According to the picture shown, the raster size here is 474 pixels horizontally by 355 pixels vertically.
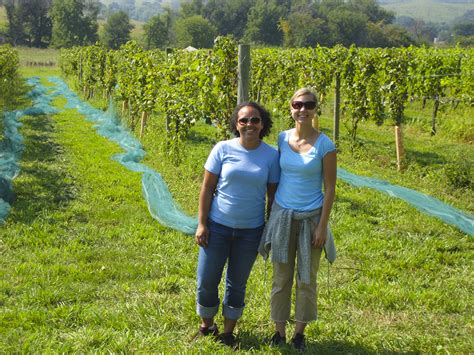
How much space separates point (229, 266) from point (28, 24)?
80.9m

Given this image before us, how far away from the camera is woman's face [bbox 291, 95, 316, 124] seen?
3342 millimetres

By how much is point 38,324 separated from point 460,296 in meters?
3.65

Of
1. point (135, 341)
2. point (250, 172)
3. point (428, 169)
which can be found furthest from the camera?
point (428, 169)

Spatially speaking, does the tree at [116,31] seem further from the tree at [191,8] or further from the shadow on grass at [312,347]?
the shadow on grass at [312,347]

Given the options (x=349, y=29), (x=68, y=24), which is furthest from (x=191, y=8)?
(x=68, y=24)

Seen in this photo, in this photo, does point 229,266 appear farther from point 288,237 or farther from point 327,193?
point 327,193

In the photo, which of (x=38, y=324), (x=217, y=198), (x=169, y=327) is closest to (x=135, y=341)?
(x=169, y=327)

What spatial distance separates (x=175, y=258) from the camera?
5449 millimetres

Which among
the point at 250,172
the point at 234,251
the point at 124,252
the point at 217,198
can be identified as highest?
the point at 250,172

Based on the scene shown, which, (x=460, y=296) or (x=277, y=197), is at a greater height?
(x=277, y=197)

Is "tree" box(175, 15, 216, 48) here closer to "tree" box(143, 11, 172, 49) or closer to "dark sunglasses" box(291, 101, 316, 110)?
"tree" box(143, 11, 172, 49)

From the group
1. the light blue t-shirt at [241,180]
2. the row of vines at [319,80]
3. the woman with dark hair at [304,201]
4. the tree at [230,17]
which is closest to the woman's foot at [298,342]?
the woman with dark hair at [304,201]

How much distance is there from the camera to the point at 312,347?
3641 millimetres

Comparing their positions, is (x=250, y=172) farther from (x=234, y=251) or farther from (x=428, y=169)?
(x=428, y=169)
